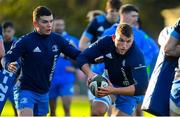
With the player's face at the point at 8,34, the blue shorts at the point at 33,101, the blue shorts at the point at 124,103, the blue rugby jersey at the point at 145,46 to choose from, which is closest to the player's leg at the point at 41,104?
the blue shorts at the point at 33,101

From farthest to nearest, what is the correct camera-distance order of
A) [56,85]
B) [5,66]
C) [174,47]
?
[56,85] < [5,66] < [174,47]

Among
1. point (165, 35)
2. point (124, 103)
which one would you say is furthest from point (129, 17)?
point (165, 35)

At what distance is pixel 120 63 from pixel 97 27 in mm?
3817

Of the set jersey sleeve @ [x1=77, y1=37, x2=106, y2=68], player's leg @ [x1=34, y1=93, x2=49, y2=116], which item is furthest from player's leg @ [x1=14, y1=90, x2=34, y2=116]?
jersey sleeve @ [x1=77, y1=37, x2=106, y2=68]

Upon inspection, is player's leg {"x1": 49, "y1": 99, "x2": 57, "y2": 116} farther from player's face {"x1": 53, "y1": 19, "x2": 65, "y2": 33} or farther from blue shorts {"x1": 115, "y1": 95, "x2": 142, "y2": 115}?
blue shorts {"x1": 115, "y1": 95, "x2": 142, "y2": 115}

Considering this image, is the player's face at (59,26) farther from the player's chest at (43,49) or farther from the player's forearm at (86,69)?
the player's forearm at (86,69)

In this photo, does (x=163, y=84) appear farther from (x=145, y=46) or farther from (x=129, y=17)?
(x=145, y=46)

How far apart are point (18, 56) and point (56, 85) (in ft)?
17.2

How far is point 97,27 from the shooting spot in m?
14.4

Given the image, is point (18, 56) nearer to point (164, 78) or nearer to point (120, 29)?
point (120, 29)

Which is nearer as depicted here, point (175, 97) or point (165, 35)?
point (175, 97)

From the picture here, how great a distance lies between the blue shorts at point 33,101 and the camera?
10852mm

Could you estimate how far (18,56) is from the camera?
413 inches

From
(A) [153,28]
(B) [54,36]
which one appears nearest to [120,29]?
(B) [54,36]
